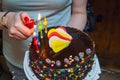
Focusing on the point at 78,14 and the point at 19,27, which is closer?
the point at 19,27

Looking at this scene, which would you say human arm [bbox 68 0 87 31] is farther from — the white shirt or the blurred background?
the blurred background

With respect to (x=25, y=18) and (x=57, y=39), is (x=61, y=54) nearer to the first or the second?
(x=57, y=39)

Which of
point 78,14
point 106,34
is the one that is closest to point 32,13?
point 78,14

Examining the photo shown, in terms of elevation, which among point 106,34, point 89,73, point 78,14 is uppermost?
point 78,14

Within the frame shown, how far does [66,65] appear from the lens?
730 millimetres

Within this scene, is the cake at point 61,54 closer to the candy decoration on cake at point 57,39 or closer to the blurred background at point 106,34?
the candy decoration on cake at point 57,39

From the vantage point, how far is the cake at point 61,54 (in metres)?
0.71

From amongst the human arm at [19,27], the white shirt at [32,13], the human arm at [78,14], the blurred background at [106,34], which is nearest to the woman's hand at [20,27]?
the human arm at [19,27]

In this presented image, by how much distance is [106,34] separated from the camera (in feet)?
7.09

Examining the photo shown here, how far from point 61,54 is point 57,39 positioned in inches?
1.8

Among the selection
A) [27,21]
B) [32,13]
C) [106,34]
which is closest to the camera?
[27,21]

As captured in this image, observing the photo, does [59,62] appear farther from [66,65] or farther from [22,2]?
[22,2]

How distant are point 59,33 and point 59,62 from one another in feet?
0.28

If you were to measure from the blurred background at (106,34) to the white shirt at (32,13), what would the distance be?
2.47 feet
